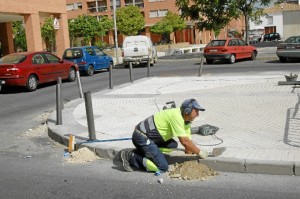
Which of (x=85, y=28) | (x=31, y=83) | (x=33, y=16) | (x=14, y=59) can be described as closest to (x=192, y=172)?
(x=31, y=83)

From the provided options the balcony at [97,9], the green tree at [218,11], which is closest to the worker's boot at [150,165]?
the green tree at [218,11]

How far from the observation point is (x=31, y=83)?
53.1ft

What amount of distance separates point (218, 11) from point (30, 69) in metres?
17.7

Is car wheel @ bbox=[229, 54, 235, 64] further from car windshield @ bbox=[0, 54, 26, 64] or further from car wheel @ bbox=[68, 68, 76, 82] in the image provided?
car windshield @ bbox=[0, 54, 26, 64]

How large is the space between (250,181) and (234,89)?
7.87 meters

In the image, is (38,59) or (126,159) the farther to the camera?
(38,59)

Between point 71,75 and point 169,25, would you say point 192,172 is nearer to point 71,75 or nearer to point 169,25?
point 71,75

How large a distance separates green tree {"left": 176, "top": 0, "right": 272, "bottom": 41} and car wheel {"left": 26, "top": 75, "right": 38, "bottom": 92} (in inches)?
642

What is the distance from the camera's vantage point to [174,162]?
20.3 ft

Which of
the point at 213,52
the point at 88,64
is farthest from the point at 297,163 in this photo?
the point at 213,52

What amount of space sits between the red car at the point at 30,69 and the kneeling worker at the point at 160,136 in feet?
35.2

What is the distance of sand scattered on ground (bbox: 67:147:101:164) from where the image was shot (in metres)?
6.69

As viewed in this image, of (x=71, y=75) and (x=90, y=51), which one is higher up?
(x=90, y=51)

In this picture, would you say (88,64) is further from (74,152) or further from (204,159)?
(204,159)
